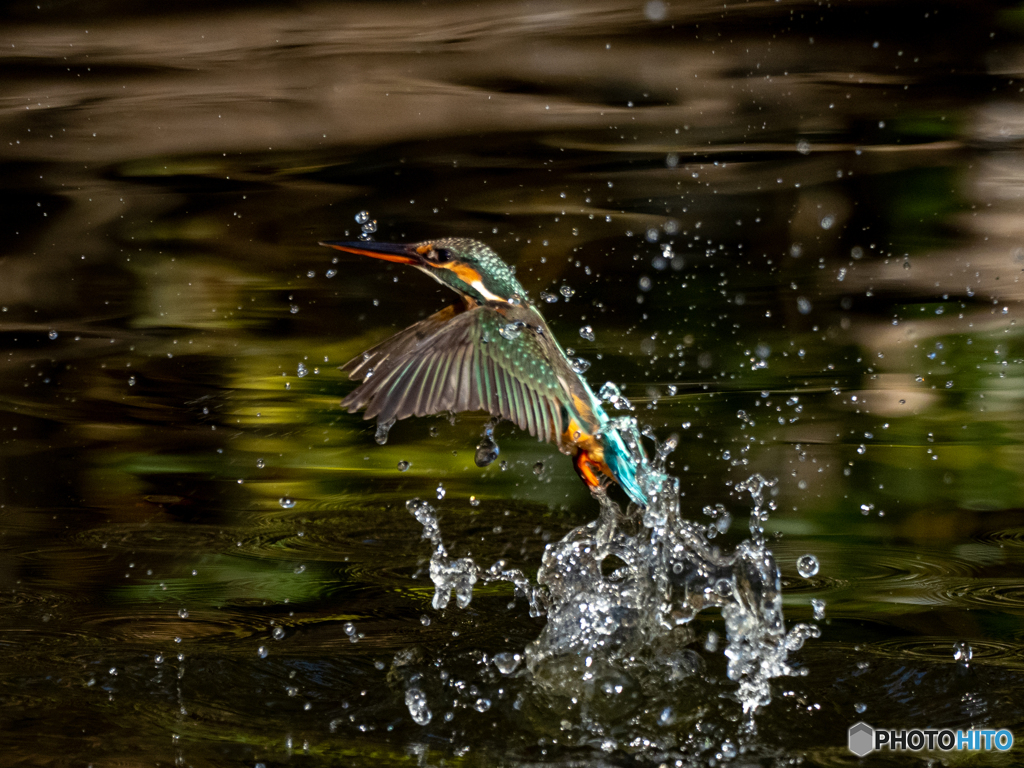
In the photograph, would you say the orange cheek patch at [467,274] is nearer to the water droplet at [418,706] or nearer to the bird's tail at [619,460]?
the bird's tail at [619,460]

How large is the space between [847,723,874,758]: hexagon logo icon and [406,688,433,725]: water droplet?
21.8 inches

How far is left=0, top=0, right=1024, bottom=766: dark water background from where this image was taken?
243 cm

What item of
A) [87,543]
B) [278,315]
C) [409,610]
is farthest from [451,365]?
[278,315]

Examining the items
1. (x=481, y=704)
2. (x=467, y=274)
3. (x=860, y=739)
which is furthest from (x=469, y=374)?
(x=860, y=739)

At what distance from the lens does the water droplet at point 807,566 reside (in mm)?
2029

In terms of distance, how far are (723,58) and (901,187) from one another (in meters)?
0.55

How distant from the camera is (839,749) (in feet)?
4.51

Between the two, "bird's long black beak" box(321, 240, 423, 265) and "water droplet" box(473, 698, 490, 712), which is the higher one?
"bird's long black beak" box(321, 240, 423, 265)

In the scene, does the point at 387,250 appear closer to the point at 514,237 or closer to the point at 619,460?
the point at 619,460

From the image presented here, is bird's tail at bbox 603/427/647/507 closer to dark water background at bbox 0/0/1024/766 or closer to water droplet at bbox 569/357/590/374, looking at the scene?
dark water background at bbox 0/0/1024/766

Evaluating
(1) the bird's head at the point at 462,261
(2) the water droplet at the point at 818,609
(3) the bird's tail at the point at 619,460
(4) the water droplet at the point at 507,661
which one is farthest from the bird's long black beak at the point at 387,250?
(2) the water droplet at the point at 818,609

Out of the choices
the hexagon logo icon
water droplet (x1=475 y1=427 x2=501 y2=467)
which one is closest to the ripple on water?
the hexagon logo icon

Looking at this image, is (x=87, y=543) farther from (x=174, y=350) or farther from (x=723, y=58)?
(x=723, y=58)

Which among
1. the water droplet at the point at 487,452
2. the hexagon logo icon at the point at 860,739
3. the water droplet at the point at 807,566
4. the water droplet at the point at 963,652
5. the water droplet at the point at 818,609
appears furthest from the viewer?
the water droplet at the point at 487,452
